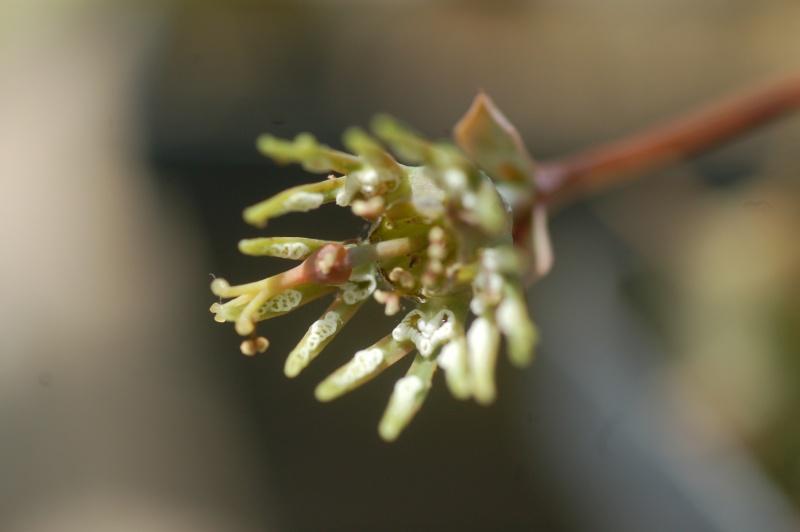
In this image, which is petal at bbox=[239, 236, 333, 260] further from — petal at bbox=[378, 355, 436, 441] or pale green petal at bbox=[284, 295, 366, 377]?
petal at bbox=[378, 355, 436, 441]

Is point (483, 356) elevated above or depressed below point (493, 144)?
below

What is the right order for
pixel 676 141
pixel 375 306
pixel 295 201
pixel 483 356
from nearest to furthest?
pixel 483 356 < pixel 295 201 < pixel 676 141 < pixel 375 306

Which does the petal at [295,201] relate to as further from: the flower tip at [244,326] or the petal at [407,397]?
the petal at [407,397]

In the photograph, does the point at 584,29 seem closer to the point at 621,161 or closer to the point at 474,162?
the point at 621,161

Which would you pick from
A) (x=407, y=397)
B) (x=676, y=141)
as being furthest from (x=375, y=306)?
(x=407, y=397)

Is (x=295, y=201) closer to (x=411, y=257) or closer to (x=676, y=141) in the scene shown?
(x=411, y=257)

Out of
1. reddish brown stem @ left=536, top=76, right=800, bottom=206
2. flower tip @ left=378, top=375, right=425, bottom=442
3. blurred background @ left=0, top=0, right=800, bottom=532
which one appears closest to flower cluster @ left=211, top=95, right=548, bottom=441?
flower tip @ left=378, top=375, right=425, bottom=442

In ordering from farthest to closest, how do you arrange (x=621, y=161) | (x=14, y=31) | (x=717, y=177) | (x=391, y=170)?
(x=14, y=31) < (x=717, y=177) < (x=621, y=161) < (x=391, y=170)

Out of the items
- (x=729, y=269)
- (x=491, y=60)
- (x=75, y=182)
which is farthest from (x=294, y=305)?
(x=75, y=182)
